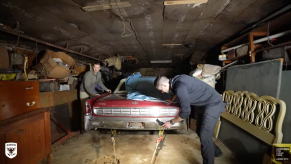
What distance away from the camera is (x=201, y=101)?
221 centimetres

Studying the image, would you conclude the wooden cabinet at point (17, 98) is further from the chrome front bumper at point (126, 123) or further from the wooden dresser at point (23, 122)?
the chrome front bumper at point (126, 123)

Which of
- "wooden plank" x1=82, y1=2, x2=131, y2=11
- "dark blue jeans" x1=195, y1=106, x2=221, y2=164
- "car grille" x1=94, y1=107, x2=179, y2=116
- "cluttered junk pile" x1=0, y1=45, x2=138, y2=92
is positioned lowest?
"dark blue jeans" x1=195, y1=106, x2=221, y2=164

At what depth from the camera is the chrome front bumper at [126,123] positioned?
8.39 ft

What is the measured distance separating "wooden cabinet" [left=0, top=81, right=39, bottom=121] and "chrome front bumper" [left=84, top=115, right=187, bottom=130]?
101cm

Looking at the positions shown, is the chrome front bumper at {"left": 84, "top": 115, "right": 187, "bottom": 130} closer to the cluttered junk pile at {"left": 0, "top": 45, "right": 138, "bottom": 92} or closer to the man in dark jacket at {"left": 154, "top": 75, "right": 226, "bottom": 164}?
the man in dark jacket at {"left": 154, "top": 75, "right": 226, "bottom": 164}

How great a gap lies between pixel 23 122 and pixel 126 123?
159 centimetres

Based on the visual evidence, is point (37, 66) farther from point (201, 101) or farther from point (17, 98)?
point (201, 101)

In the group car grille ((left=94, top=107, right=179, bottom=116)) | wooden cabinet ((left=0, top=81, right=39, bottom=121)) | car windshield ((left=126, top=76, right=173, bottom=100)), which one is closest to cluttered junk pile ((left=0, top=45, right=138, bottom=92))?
wooden cabinet ((left=0, top=81, right=39, bottom=121))

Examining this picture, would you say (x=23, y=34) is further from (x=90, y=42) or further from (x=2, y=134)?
(x=2, y=134)

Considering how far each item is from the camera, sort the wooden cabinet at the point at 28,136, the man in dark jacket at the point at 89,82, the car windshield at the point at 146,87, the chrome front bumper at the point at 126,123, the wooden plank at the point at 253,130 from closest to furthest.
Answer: the wooden cabinet at the point at 28,136 → the wooden plank at the point at 253,130 → the chrome front bumper at the point at 126,123 → the car windshield at the point at 146,87 → the man in dark jacket at the point at 89,82

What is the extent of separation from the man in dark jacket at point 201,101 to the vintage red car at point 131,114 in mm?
391

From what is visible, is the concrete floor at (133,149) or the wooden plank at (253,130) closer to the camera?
the wooden plank at (253,130)

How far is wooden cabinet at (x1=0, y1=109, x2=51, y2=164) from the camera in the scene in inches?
58.9

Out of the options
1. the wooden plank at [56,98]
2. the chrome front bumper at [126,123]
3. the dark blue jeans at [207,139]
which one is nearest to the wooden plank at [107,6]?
the chrome front bumper at [126,123]
